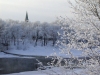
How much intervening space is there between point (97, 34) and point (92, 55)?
41 centimetres

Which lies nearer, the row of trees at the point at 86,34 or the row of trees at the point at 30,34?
the row of trees at the point at 86,34

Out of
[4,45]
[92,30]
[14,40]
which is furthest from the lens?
[14,40]

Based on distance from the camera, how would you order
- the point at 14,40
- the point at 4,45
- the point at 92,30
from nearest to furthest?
the point at 92,30 < the point at 4,45 < the point at 14,40

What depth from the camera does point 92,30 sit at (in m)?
4.20

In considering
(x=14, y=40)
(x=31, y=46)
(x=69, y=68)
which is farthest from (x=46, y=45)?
(x=69, y=68)

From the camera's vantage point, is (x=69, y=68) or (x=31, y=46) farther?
(x=31, y=46)

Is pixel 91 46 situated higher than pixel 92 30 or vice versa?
pixel 92 30

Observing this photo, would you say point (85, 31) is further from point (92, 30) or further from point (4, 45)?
point (4, 45)

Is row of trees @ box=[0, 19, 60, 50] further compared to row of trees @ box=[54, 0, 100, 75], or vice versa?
row of trees @ box=[0, 19, 60, 50]

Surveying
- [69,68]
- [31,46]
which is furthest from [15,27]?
[69,68]

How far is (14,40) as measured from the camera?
61812 mm

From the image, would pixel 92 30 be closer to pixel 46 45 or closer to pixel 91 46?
pixel 91 46

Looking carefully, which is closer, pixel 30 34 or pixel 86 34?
pixel 86 34

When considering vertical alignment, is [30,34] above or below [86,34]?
above
